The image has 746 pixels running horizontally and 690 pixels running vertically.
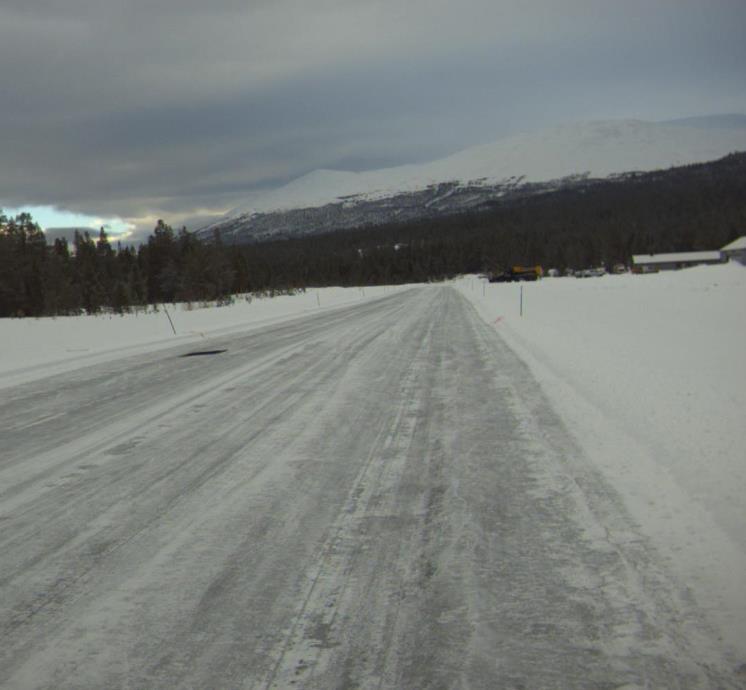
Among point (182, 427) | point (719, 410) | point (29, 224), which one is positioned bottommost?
point (719, 410)

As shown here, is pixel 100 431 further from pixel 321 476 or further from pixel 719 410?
pixel 719 410

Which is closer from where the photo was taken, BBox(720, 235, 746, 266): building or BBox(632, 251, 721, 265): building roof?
BBox(720, 235, 746, 266): building

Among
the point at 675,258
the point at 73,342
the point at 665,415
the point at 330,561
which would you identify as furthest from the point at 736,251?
the point at 330,561

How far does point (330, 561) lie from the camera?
3.16 m

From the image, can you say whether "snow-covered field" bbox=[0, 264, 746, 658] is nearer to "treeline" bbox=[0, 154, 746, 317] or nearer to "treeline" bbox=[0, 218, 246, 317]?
"treeline" bbox=[0, 154, 746, 317]

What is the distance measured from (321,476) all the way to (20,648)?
235 cm

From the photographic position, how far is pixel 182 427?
243 inches

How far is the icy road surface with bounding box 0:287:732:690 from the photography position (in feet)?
7.64

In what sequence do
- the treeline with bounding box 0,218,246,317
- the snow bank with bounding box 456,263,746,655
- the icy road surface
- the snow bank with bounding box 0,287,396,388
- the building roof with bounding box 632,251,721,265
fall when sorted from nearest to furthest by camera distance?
the icy road surface < the snow bank with bounding box 456,263,746,655 < the snow bank with bounding box 0,287,396,388 < the treeline with bounding box 0,218,246,317 < the building roof with bounding box 632,251,721,265

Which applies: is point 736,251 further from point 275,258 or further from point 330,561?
point 275,258

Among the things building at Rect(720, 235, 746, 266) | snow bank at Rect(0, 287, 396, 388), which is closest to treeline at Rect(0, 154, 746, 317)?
snow bank at Rect(0, 287, 396, 388)

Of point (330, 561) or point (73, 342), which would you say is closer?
point (330, 561)

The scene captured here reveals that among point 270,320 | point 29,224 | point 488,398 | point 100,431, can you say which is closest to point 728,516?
point 488,398

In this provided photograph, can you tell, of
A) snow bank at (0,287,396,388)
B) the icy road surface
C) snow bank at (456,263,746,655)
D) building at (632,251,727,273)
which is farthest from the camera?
building at (632,251,727,273)
